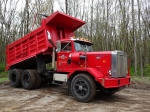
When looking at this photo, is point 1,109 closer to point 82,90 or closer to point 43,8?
point 82,90

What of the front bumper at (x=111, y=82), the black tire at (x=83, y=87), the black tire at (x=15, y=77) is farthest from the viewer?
the black tire at (x=15, y=77)

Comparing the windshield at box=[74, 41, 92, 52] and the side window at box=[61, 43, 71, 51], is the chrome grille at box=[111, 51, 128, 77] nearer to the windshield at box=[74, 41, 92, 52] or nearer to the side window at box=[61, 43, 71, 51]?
the windshield at box=[74, 41, 92, 52]

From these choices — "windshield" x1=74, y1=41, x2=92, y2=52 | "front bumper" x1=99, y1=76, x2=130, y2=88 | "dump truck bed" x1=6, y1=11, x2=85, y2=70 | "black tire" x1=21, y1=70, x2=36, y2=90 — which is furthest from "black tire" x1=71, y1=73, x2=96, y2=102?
"black tire" x1=21, y1=70, x2=36, y2=90

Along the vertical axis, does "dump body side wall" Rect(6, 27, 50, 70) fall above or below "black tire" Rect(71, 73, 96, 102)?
above

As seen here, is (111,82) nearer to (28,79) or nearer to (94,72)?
(94,72)

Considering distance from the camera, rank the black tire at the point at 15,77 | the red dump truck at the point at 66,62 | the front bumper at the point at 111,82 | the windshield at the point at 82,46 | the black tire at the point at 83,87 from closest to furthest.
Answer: the front bumper at the point at 111,82 < the black tire at the point at 83,87 < the red dump truck at the point at 66,62 < the windshield at the point at 82,46 < the black tire at the point at 15,77

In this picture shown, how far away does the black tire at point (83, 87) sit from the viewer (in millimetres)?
6387

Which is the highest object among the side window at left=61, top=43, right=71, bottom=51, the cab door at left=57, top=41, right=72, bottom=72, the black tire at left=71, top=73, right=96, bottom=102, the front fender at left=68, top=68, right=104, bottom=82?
the side window at left=61, top=43, right=71, bottom=51

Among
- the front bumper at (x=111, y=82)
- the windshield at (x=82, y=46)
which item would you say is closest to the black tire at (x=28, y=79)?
the windshield at (x=82, y=46)

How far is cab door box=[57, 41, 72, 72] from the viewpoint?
7619 mm

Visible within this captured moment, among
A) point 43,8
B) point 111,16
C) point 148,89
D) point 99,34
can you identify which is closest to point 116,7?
point 111,16

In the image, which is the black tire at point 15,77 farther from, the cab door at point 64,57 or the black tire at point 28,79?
the cab door at point 64,57

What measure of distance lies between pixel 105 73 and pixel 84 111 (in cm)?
171

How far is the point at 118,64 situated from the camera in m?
6.66
